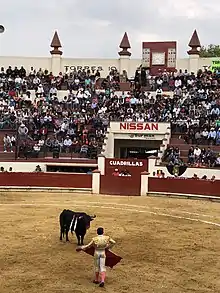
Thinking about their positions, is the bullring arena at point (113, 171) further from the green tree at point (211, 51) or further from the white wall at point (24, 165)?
the green tree at point (211, 51)

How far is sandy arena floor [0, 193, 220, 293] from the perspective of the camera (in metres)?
9.84

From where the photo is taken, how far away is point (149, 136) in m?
29.3

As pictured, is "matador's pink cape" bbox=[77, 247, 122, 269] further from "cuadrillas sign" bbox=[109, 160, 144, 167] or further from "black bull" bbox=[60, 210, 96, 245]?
"cuadrillas sign" bbox=[109, 160, 144, 167]

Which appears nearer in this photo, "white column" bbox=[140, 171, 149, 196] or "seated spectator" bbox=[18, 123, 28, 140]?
"white column" bbox=[140, 171, 149, 196]

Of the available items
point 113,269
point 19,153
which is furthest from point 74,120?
point 113,269

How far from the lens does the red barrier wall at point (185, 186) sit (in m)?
22.5

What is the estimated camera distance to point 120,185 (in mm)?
23469

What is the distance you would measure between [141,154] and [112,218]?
14140 mm

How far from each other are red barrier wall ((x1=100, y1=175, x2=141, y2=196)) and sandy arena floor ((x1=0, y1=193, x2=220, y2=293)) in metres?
2.46

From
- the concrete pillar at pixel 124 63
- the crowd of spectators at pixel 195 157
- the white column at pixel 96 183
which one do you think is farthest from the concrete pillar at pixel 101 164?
the concrete pillar at pixel 124 63

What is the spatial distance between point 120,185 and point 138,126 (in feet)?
21.1

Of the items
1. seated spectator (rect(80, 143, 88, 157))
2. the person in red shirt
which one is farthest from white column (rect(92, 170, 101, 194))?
seated spectator (rect(80, 143, 88, 157))

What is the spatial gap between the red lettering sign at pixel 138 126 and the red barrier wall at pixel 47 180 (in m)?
6.20

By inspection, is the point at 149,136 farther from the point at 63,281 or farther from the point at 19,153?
the point at 63,281
